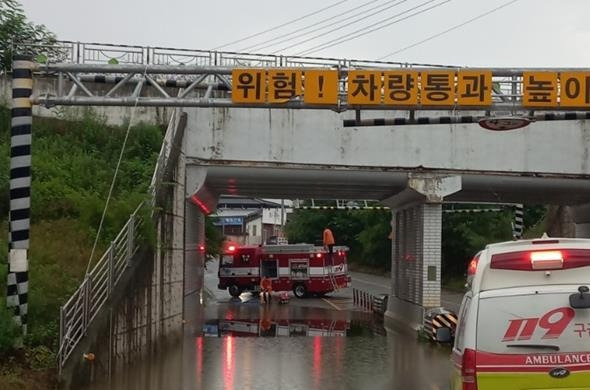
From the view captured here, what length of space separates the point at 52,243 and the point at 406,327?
12924 mm

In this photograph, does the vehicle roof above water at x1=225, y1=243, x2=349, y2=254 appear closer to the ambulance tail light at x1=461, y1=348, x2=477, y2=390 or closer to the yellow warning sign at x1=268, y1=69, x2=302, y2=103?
the yellow warning sign at x1=268, y1=69, x2=302, y2=103

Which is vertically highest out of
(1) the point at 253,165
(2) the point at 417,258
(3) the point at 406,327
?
(1) the point at 253,165

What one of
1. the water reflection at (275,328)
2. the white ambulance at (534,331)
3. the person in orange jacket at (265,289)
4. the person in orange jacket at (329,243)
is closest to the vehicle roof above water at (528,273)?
the white ambulance at (534,331)

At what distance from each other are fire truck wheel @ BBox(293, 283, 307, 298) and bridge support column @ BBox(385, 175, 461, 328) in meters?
13.2

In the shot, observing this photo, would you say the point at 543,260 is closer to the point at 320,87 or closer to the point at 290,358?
the point at 320,87

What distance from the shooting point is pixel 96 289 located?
13516 mm

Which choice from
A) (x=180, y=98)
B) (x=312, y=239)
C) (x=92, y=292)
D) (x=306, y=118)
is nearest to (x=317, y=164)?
(x=306, y=118)

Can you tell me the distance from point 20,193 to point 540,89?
359 inches

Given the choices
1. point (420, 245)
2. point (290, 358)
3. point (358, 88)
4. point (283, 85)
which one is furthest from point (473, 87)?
point (420, 245)

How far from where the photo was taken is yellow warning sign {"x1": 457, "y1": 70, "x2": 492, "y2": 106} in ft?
46.6

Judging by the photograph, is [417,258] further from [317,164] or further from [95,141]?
[95,141]

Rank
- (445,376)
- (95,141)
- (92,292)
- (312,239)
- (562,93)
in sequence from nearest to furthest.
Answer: (92,292) → (562,93) → (445,376) → (95,141) → (312,239)

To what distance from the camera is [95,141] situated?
21.5 m

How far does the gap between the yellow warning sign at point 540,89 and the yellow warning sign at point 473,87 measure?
28.0 inches
